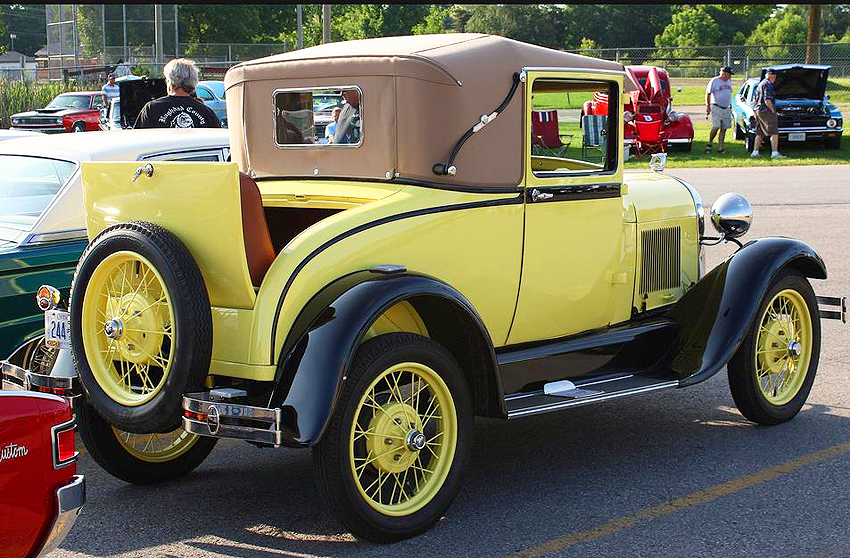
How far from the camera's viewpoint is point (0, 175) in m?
6.60

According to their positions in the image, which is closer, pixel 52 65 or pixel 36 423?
pixel 36 423

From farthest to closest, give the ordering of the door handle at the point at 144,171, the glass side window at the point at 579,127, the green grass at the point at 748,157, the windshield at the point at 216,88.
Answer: the windshield at the point at 216,88, the green grass at the point at 748,157, the glass side window at the point at 579,127, the door handle at the point at 144,171

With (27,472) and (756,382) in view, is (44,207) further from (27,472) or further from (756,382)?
(756,382)

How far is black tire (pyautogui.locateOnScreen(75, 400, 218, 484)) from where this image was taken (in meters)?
5.11

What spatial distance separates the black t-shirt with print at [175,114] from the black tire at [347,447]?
4474 millimetres

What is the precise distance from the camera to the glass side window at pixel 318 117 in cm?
529

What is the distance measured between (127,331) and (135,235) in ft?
1.33

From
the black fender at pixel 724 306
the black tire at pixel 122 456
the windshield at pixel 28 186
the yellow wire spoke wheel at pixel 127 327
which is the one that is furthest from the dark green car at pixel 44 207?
the black fender at pixel 724 306

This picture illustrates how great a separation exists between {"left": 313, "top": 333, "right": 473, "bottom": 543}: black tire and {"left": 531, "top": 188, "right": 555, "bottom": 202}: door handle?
3.49 ft

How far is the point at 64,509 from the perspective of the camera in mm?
3379

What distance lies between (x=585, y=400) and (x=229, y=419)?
5.74 feet

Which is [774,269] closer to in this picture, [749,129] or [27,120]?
[749,129]

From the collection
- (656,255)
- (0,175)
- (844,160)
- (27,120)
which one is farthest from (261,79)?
(27,120)

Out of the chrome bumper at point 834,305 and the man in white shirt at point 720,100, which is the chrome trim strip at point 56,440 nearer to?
the chrome bumper at point 834,305
